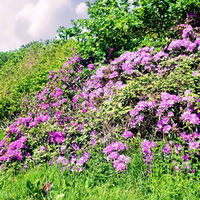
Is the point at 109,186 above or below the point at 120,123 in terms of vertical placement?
below

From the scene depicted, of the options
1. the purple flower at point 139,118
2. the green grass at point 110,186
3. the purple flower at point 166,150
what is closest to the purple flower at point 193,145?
the purple flower at point 166,150

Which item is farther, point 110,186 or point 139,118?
point 139,118

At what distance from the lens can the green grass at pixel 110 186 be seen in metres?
1.99

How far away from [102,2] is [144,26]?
4.70ft

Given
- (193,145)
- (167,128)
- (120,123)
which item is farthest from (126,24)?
(193,145)

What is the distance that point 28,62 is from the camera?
444 inches

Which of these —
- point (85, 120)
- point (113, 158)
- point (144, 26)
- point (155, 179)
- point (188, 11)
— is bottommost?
point (155, 179)

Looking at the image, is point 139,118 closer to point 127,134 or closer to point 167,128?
point 127,134

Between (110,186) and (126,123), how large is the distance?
38.6 inches

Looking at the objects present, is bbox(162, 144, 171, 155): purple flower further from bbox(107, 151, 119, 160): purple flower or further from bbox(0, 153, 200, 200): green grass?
bbox(107, 151, 119, 160): purple flower

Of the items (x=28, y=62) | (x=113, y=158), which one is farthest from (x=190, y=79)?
(x=28, y=62)

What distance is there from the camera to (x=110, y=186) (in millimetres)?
2322

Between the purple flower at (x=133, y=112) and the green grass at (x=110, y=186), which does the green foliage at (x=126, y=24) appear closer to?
the purple flower at (x=133, y=112)

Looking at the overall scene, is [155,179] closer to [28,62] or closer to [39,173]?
[39,173]
